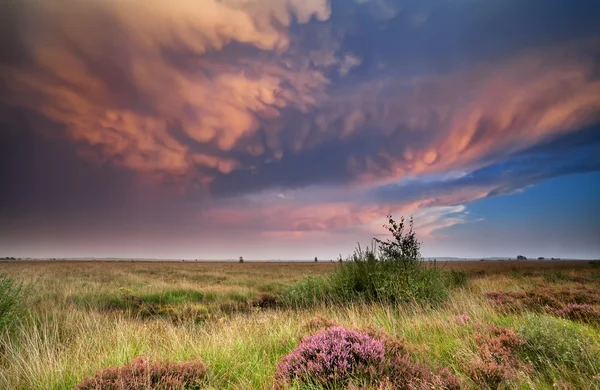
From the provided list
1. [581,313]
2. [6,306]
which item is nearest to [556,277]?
[581,313]

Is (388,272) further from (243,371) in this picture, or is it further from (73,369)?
(73,369)

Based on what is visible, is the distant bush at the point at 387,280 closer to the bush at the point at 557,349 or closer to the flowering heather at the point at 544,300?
the flowering heather at the point at 544,300

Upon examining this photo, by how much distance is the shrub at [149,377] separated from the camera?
138 inches

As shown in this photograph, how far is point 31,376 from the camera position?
4.33 m

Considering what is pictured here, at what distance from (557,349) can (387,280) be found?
6.61 m

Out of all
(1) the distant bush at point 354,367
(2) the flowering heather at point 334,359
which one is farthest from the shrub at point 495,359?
(2) the flowering heather at point 334,359

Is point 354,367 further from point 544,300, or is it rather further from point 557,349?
point 544,300

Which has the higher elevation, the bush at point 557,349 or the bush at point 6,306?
the bush at point 6,306

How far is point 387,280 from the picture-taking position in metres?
11.0

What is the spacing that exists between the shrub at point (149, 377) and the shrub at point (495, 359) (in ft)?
10.6

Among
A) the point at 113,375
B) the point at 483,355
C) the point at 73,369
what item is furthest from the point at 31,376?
the point at 483,355

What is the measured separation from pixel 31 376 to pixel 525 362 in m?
6.67

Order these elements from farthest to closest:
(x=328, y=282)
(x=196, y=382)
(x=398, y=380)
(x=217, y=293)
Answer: (x=217, y=293)
(x=328, y=282)
(x=196, y=382)
(x=398, y=380)

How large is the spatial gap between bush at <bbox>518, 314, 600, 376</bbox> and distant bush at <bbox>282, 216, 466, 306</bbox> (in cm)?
490
